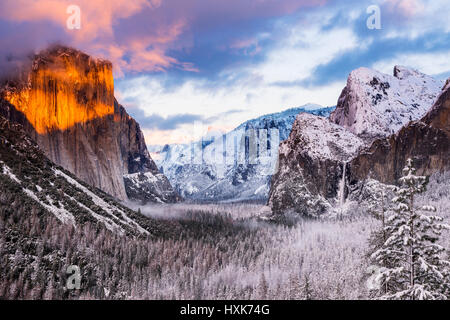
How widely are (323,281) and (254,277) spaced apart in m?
21.3

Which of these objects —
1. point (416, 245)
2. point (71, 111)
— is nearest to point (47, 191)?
point (71, 111)

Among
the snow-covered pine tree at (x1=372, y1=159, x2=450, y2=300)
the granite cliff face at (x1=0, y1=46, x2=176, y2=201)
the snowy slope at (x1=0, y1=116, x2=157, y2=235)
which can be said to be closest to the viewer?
the snow-covered pine tree at (x1=372, y1=159, x2=450, y2=300)

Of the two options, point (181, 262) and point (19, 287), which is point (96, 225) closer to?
point (181, 262)

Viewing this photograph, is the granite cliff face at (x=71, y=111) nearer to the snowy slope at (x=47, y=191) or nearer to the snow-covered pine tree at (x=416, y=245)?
the snowy slope at (x=47, y=191)

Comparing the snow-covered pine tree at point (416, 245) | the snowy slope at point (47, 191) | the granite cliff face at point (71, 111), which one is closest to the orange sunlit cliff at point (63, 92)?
the granite cliff face at point (71, 111)

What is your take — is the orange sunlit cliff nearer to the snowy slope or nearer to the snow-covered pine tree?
the snowy slope

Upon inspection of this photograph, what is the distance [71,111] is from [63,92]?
935cm

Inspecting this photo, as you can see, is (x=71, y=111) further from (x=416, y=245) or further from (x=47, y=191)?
(x=416, y=245)

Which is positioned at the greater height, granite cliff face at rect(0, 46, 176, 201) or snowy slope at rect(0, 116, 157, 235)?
granite cliff face at rect(0, 46, 176, 201)

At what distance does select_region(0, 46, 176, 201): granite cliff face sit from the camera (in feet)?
476

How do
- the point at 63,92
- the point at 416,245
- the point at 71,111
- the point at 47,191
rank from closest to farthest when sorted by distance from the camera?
the point at 416,245 < the point at 47,191 < the point at 63,92 < the point at 71,111

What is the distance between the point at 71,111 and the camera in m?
162

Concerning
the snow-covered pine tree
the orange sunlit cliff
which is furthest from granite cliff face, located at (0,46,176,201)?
the snow-covered pine tree

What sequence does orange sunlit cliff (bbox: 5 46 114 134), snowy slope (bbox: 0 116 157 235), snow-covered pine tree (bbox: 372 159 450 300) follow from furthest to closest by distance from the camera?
orange sunlit cliff (bbox: 5 46 114 134), snowy slope (bbox: 0 116 157 235), snow-covered pine tree (bbox: 372 159 450 300)
